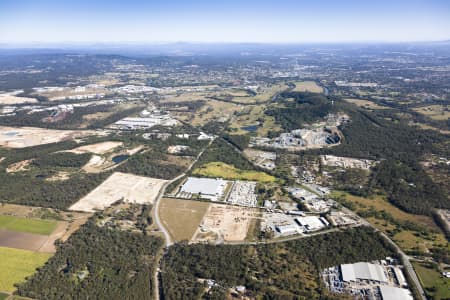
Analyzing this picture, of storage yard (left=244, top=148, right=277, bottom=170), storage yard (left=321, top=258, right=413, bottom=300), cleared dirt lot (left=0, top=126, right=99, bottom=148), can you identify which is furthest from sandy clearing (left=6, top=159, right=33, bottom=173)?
storage yard (left=321, top=258, right=413, bottom=300)

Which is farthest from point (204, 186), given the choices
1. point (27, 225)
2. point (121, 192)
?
point (27, 225)

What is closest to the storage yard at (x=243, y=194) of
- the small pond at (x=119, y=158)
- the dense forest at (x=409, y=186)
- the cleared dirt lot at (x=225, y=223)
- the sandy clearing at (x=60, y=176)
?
the cleared dirt lot at (x=225, y=223)

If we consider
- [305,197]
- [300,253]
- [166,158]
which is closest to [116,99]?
[166,158]

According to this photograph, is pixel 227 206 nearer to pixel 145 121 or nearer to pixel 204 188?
pixel 204 188

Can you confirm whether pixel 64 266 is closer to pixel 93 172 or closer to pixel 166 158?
pixel 93 172

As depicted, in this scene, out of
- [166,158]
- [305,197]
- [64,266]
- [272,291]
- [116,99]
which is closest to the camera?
[272,291]
